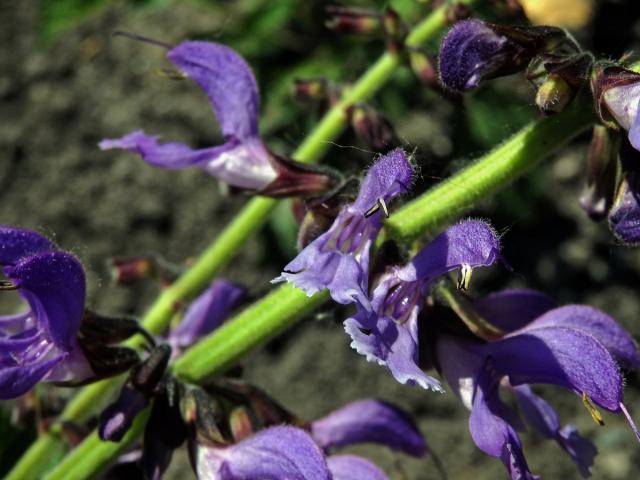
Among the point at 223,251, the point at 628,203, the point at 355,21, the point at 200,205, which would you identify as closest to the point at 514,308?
the point at 628,203

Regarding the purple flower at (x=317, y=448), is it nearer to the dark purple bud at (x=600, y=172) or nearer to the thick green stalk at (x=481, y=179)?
the thick green stalk at (x=481, y=179)

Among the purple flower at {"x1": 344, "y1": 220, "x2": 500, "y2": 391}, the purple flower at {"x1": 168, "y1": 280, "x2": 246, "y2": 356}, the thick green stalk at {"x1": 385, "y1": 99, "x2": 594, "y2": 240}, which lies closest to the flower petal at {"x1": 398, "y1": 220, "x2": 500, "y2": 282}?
the purple flower at {"x1": 344, "y1": 220, "x2": 500, "y2": 391}

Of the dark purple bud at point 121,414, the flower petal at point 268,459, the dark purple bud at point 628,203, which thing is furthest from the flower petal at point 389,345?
the dark purple bud at point 121,414

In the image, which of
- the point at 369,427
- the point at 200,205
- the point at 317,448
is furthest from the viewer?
the point at 200,205

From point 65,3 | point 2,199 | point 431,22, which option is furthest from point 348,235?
point 2,199

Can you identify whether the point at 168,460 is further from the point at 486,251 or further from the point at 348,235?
the point at 486,251

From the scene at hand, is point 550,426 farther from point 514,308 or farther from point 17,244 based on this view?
point 17,244
